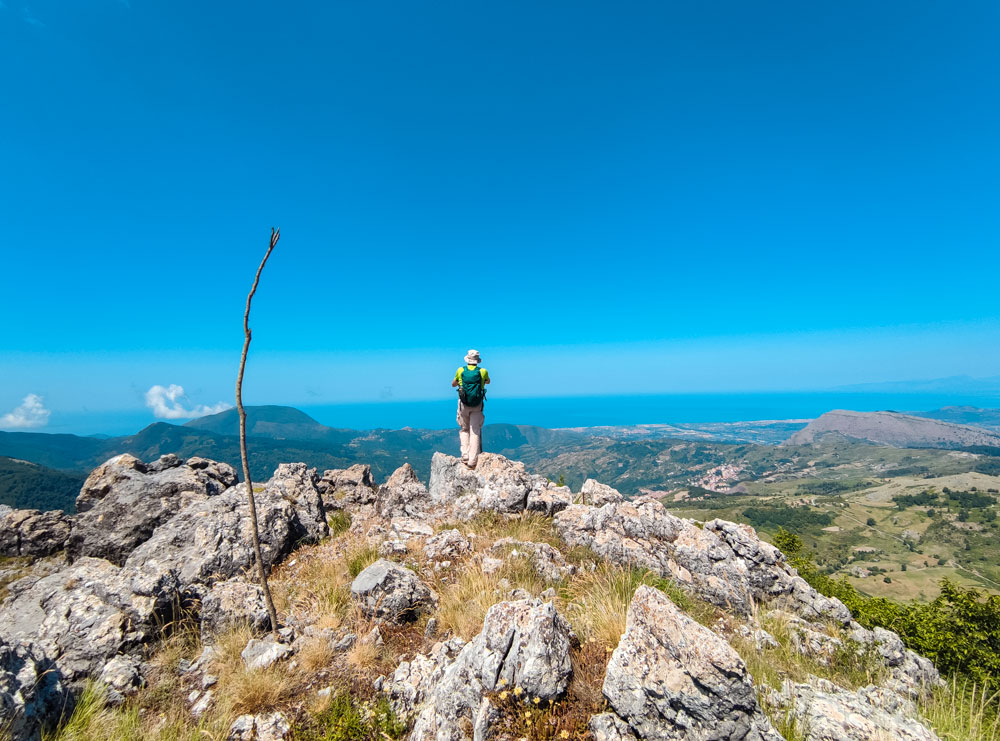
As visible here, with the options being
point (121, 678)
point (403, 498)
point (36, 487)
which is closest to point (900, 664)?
point (403, 498)

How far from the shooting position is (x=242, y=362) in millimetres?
6887

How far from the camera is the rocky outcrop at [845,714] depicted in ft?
15.6

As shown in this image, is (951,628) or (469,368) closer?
(469,368)

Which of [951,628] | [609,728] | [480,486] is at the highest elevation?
[480,486]

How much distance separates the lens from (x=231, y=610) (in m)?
7.59

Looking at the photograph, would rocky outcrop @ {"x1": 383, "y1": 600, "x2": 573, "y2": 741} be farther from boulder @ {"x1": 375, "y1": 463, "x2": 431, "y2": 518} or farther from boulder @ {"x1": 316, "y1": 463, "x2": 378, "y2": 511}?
boulder @ {"x1": 316, "y1": 463, "x2": 378, "y2": 511}

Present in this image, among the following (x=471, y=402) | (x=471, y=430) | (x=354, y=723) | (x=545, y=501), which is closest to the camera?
(x=354, y=723)

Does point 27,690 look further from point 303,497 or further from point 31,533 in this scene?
point 31,533

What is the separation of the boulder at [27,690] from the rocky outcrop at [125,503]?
8.10 metres

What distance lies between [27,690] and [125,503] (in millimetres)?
9963

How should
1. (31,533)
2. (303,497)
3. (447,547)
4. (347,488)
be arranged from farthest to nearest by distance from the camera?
(347,488) < (303,497) < (31,533) < (447,547)

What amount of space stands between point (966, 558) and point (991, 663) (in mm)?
156575

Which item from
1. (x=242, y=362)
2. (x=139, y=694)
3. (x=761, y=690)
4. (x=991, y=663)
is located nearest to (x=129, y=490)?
(x=139, y=694)

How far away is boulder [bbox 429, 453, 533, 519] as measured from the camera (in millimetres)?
13266
